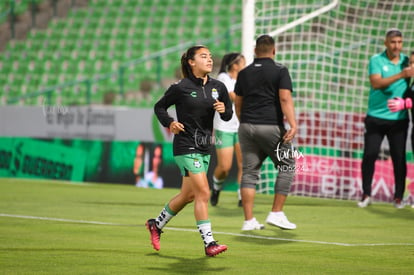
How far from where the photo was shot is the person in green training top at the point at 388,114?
12.8 meters

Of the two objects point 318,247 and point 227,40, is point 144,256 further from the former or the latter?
point 227,40

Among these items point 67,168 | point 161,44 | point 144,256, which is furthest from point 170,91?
point 161,44

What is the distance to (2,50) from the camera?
92.6 ft

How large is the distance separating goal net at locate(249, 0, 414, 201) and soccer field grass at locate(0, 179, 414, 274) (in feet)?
2.13

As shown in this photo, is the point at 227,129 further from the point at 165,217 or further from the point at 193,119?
the point at 193,119

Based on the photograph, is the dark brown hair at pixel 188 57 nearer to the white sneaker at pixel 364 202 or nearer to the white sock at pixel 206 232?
the white sock at pixel 206 232

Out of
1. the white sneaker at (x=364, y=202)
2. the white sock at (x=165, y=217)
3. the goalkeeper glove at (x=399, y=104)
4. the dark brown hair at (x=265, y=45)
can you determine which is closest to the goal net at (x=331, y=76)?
the white sneaker at (x=364, y=202)

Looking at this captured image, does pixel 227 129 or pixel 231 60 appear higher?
pixel 231 60

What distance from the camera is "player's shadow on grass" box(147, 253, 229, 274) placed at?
24.8 feet

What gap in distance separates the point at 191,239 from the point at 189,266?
1.79 meters

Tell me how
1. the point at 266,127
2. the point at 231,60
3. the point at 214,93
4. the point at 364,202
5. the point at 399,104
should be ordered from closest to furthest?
the point at 214,93, the point at 266,127, the point at 399,104, the point at 231,60, the point at 364,202

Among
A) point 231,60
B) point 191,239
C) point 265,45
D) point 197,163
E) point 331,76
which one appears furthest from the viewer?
point 331,76

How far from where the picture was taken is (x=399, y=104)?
41.3 ft

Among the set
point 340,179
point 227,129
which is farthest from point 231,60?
point 340,179
